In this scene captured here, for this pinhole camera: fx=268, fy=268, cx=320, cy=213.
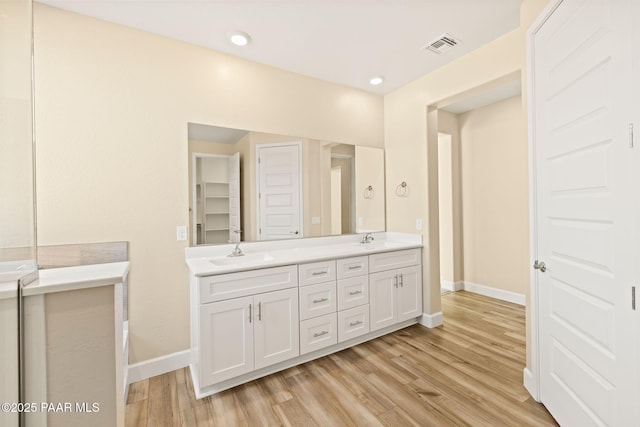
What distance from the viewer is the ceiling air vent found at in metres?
2.22

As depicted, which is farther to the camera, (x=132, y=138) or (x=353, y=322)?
(x=353, y=322)

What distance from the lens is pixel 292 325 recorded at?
2.09 meters

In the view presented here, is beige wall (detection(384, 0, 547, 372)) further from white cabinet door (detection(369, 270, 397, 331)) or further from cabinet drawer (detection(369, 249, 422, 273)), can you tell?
white cabinet door (detection(369, 270, 397, 331))

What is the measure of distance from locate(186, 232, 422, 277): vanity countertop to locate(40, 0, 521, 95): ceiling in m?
1.72

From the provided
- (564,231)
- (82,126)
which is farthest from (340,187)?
(82,126)

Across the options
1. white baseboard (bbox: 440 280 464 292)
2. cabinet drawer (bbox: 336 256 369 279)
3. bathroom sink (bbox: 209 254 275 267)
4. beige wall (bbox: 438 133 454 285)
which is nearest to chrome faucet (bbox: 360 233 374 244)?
cabinet drawer (bbox: 336 256 369 279)

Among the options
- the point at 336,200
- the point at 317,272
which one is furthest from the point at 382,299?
the point at 336,200

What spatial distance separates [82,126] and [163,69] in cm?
72

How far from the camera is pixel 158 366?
6.77ft

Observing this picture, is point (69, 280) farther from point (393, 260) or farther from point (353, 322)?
point (393, 260)

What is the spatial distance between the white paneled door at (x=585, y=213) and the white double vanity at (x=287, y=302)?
3.94 feet

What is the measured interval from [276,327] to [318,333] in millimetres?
393

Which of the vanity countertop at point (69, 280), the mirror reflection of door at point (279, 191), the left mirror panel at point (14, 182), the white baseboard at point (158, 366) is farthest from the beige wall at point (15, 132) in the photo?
the mirror reflection of door at point (279, 191)

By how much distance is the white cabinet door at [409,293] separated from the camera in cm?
274
